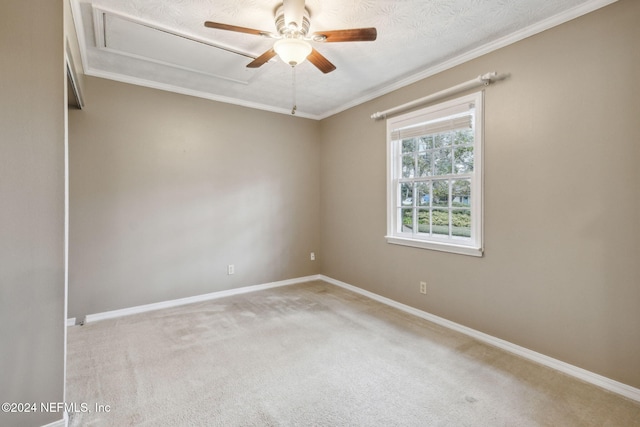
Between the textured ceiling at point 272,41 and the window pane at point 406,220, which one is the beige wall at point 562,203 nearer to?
the textured ceiling at point 272,41

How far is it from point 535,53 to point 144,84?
387 cm

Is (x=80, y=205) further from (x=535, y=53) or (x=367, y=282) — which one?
(x=535, y=53)

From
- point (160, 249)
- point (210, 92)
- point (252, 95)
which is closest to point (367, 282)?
point (160, 249)

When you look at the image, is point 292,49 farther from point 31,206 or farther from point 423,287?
point 423,287

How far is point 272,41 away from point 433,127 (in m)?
1.79

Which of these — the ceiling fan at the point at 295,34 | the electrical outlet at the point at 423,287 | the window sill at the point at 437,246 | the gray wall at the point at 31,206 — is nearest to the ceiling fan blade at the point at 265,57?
the ceiling fan at the point at 295,34

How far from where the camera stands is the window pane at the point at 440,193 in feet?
10.1

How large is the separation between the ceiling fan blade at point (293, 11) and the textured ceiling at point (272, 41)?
0.37 meters

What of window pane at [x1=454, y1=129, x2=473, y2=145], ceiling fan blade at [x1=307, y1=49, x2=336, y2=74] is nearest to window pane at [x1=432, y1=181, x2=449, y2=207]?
window pane at [x1=454, y1=129, x2=473, y2=145]

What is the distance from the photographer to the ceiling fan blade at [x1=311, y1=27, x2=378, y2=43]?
184cm

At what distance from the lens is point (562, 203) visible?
2225mm

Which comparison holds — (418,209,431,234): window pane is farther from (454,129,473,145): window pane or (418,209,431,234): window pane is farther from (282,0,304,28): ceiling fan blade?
(282,0,304,28): ceiling fan blade

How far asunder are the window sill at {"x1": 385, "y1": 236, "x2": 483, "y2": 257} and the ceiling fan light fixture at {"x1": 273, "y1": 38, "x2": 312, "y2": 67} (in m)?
2.19

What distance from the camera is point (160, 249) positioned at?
11.7 ft
